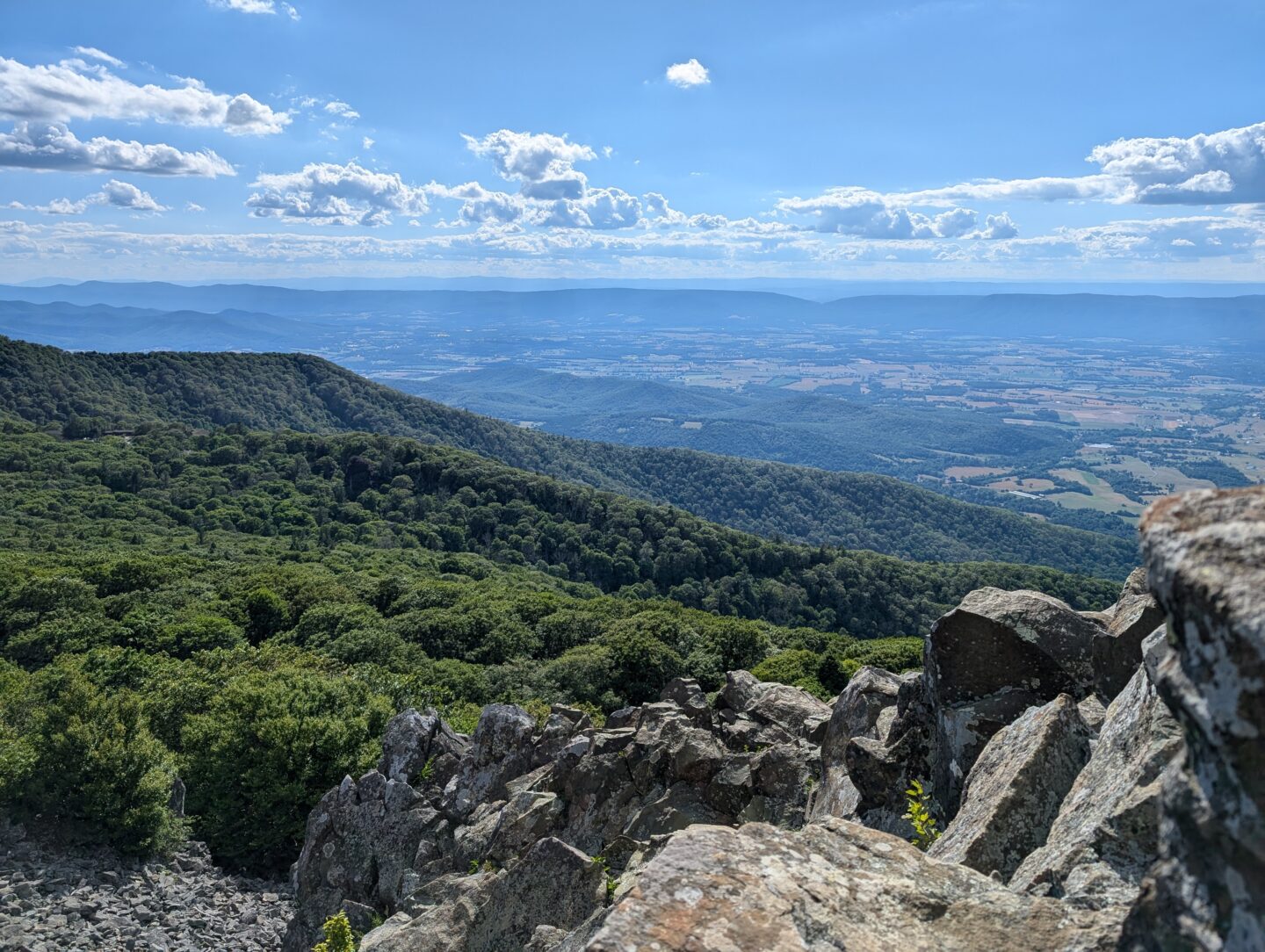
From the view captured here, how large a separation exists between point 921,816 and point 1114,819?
4.28 meters

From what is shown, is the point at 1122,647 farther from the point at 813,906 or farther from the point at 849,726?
the point at 813,906

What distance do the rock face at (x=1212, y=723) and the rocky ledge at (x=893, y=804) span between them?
12mm

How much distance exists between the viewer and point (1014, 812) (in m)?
8.73

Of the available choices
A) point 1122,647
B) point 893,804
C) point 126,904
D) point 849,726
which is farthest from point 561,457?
point 1122,647

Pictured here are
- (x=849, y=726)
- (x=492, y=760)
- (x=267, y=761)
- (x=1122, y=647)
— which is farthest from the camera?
(x=267, y=761)

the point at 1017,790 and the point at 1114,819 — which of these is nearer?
the point at 1114,819

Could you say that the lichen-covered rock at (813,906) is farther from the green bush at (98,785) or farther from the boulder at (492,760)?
the green bush at (98,785)

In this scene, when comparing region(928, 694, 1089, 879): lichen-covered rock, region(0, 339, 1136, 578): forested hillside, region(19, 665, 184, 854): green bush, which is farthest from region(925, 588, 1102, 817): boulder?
region(0, 339, 1136, 578): forested hillside

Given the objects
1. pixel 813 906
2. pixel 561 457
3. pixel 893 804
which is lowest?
pixel 561 457

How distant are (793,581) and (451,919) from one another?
7819 centimetres

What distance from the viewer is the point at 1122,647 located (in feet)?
36.7

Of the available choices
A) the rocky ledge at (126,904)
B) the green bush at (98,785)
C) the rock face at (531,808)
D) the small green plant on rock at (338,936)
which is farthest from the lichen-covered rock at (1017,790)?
the green bush at (98,785)

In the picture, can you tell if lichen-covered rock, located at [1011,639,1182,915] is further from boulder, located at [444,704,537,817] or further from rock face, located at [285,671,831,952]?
boulder, located at [444,704,537,817]

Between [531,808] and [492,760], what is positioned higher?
[531,808]
